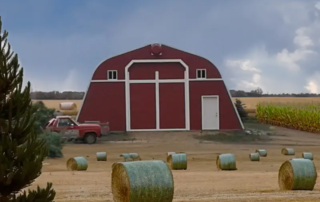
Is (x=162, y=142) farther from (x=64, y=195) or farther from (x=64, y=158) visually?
(x=64, y=195)

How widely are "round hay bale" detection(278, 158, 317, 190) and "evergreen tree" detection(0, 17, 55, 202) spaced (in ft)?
22.8

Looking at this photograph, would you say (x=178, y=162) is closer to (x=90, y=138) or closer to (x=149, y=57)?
(x=90, y=138)

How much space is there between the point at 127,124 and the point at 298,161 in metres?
26.0

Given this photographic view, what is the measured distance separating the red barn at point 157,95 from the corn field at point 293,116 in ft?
22.1

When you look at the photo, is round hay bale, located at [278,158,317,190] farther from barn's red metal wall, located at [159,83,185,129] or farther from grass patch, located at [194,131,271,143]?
barn's red metal wall, located at [159,83,185,129]

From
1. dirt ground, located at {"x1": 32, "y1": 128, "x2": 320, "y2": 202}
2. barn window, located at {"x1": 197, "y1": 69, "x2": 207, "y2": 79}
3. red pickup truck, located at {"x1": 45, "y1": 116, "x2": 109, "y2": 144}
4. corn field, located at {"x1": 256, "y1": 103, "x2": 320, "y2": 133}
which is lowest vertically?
Result: dirt ground, located at {"x1": 32, "y1": 128, "x2": 320, "y2": 202}

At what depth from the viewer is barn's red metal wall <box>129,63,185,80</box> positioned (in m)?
38.2

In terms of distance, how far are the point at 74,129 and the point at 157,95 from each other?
7.74m

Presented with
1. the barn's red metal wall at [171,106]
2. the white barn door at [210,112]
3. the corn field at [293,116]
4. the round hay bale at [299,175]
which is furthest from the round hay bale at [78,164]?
the corn field at [293,116]

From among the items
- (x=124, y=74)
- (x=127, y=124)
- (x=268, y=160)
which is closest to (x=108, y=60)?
(x=124, y=74)

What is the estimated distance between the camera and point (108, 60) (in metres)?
38.7

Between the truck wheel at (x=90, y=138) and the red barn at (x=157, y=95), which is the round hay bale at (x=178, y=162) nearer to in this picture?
the truck wheel at (x=90, y=138)

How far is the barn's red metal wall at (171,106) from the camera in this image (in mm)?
38094

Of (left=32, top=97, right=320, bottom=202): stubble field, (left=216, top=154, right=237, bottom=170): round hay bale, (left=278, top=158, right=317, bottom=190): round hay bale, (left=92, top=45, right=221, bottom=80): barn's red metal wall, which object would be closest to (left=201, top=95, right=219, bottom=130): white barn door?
(left=92, top=45, right=221, bottom=80): barn's red metal wall
